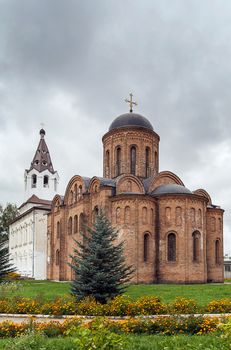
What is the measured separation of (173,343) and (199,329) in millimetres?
2019

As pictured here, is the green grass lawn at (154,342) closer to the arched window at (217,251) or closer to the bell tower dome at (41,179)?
the arched window at (217,251)

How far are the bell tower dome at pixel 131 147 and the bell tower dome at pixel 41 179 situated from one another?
2019cm

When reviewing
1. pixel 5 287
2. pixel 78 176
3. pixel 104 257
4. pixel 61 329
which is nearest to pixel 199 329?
pixel 61 329

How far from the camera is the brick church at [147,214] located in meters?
29.0

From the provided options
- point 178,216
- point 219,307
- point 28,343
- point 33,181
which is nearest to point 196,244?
point 178,216

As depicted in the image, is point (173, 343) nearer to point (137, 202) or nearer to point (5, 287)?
point (5, 287)

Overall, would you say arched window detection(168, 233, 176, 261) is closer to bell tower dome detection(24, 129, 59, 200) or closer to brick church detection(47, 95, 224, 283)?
brick church detection(47, 95, 224, 283)

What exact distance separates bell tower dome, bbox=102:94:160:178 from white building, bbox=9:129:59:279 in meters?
13.2

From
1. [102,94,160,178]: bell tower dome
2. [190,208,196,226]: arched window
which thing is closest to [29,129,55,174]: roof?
[102,94,160,178]: bell tower dome

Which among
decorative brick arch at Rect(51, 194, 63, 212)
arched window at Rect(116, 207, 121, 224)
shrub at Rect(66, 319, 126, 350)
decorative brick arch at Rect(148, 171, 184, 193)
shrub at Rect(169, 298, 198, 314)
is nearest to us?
shrub at Rect(66, 319, 126, 350)

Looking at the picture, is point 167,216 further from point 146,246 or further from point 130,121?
point 130,121

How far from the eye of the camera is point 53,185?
2189 inches

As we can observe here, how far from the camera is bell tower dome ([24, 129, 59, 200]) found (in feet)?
180

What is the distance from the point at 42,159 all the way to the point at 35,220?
12.3 metres
